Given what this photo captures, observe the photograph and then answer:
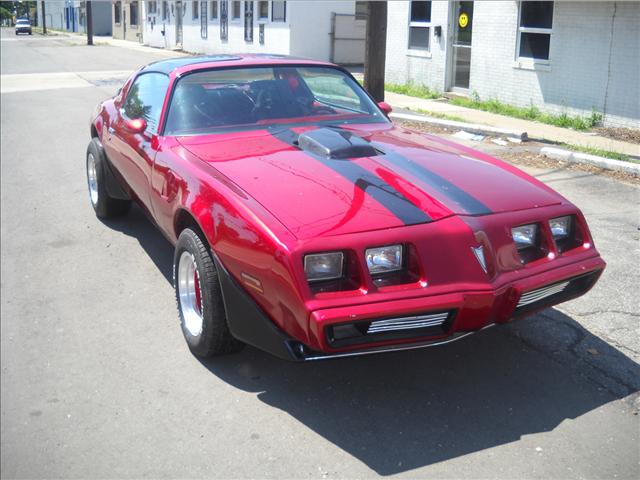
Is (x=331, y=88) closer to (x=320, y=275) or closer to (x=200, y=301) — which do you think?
(x=200, y=301)

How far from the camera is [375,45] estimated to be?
421 inches

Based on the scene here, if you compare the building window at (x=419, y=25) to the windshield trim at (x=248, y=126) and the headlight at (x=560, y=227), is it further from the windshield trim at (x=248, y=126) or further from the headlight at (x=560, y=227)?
the headlight at (x=560, y=227)

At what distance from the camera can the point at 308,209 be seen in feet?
11.5

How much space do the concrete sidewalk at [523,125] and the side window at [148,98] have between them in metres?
6.78

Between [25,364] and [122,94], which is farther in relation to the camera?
[122,94]

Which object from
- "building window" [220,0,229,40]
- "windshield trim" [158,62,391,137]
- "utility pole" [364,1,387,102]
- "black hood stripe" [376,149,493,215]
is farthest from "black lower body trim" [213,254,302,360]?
"building window" [220,0,229,40]

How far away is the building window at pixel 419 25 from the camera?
653 inches

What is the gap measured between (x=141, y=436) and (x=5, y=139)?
9114 mm

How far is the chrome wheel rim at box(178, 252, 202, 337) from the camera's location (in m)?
4.17

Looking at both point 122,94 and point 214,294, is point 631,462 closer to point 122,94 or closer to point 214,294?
point 214,294

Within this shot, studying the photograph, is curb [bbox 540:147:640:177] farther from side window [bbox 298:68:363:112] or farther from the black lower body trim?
the black lower body trim

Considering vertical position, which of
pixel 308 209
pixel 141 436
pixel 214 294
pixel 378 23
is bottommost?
pixel 141 436

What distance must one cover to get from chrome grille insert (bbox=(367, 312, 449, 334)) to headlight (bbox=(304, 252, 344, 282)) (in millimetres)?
287

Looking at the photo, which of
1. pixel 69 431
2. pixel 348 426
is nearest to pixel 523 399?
pixel 348 426
